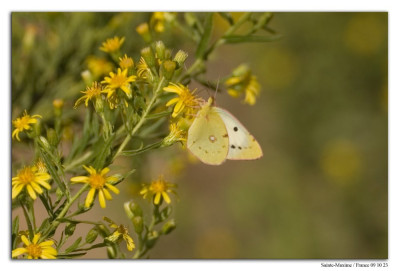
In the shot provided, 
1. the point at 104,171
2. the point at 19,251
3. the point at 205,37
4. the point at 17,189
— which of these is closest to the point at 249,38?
the point at 205,37

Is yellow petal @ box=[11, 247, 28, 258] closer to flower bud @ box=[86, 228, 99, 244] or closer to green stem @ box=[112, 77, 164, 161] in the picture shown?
flower bud @ box=[86, 228, 99, 244]

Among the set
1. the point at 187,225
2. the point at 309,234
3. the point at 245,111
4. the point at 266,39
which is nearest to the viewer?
the point at 266,39

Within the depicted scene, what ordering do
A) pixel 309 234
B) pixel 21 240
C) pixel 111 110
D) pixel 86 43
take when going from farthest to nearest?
pixel 309 234 < pixel 86 43 < pixel 111 110 < pixel 21 240

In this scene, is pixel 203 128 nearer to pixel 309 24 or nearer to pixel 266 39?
pixel 266 39

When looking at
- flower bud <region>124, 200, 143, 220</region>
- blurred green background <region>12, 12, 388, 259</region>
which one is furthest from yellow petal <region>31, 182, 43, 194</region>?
blurred green background <region>12, 12, 388, 259</region>
